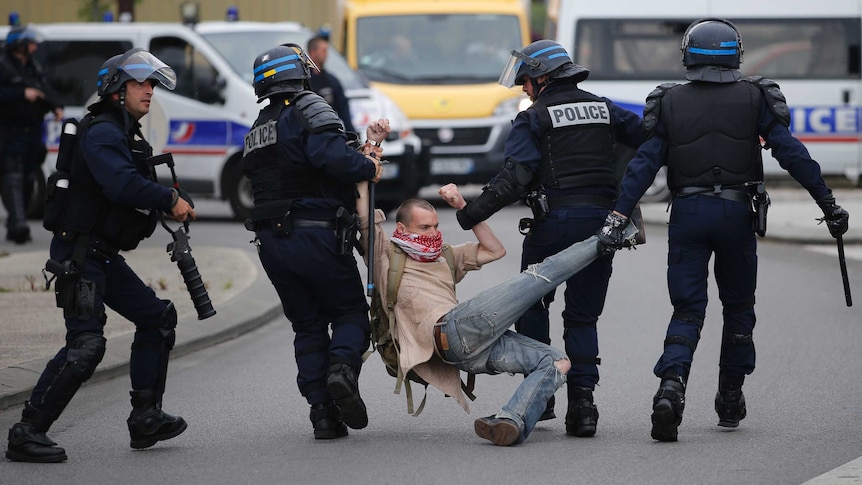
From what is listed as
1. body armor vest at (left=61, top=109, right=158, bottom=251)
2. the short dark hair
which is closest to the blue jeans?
the short dark hair

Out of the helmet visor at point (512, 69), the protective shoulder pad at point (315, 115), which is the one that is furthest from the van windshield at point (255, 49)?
the protective shoulder pad at point (315, 115)

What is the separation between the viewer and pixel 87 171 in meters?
6.77

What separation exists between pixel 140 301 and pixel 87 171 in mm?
600

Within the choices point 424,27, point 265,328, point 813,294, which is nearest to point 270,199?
point 265,328

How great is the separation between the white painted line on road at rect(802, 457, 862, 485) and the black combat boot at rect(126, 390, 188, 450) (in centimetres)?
272

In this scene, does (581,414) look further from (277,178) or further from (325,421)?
(277,178)

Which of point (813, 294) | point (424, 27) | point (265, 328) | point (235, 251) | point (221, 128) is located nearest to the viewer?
point (265, 328)

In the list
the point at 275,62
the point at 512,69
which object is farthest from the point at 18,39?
the point at 512,69

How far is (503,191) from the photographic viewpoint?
7.09 metres

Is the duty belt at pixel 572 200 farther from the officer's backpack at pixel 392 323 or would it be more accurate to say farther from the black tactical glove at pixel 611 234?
the officer's backpack at pixel 392 323

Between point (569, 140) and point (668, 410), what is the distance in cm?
126

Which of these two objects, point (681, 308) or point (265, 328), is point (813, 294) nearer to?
point (265, 328)

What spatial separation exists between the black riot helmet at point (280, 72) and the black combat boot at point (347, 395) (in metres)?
1.23

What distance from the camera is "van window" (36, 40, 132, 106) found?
18.0m
